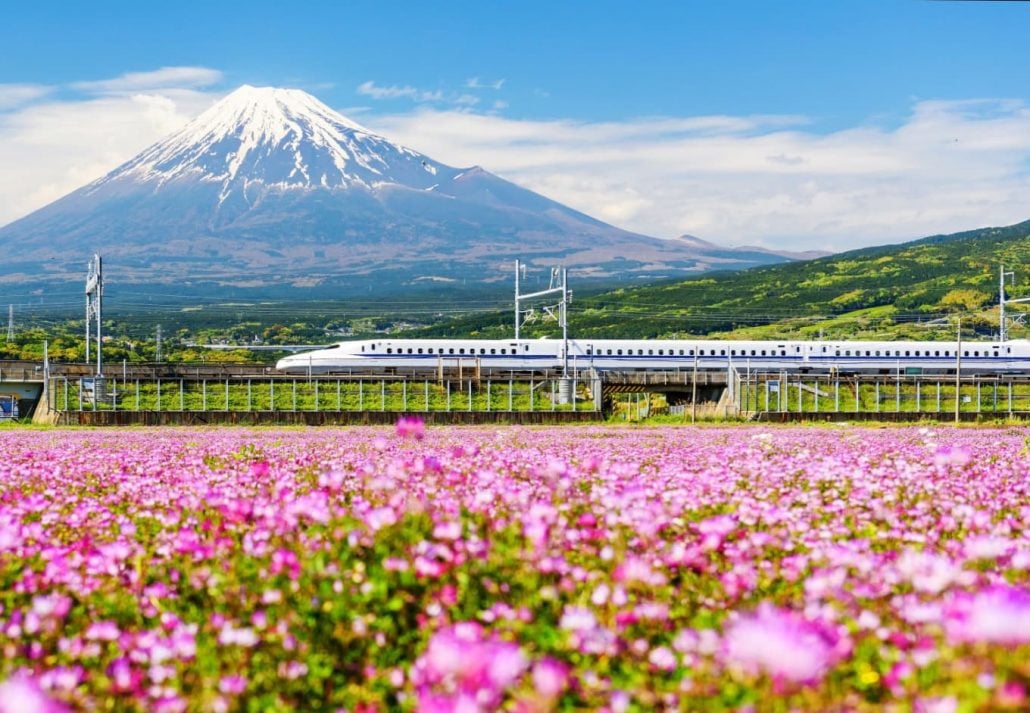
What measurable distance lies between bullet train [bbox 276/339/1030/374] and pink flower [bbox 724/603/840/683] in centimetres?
5573

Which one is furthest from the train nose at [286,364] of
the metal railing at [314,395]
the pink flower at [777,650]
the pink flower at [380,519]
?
the pink flower at [777,650]

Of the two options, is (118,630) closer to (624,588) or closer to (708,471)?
(624,588)

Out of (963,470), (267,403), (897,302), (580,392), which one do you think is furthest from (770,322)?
(963,470)

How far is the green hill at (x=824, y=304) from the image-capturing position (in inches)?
5231

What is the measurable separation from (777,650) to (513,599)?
2210 millimetres

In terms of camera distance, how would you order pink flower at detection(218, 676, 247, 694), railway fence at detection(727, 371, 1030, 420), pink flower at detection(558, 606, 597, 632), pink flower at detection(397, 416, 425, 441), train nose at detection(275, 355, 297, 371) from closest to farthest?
pink flower at detection(218, 676, 247, 694) → pink flower at detection(558, 606, 597, 632) → pink flower at detection(397, 416, 425, 441) → railway fence at detection(727, 371, 1030, 420) → train nose at detection(275, 355, 297, 371)

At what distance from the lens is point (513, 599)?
5230 mm

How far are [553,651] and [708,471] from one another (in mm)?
4793

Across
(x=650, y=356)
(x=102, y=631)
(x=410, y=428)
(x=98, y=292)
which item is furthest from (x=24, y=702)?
(x=650, y=356)

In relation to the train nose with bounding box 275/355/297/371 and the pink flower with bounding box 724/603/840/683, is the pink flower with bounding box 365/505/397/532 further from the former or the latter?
the train nose with bounding box 275/355/297/371

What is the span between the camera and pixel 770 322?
484 ft

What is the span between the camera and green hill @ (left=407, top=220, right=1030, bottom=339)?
133 meters

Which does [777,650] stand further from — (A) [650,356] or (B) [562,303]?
(A) [650,356]

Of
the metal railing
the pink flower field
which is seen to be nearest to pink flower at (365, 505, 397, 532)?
the pink flower field
